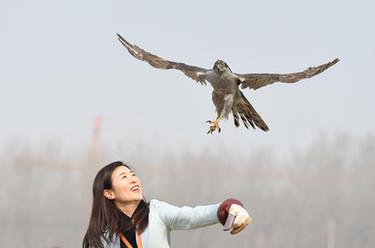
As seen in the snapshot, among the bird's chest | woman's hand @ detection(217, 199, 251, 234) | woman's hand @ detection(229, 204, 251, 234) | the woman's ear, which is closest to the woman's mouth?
the woman's ear

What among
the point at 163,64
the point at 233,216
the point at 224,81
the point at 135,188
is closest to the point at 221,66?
the point at 224,81

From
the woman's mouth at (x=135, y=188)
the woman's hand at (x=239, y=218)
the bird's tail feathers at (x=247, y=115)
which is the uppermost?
the bird's tail feathers at (x=247, y=115)

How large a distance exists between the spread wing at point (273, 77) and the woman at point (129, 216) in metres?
2.30

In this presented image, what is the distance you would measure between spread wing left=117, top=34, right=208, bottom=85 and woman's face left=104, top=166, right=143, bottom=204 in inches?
91.9

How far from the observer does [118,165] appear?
16.9 ft

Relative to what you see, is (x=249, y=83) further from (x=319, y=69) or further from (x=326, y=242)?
(x=326, y=242)

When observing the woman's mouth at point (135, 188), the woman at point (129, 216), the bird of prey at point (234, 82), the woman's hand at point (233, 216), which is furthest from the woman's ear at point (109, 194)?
the bird of prey at point (234, 82)

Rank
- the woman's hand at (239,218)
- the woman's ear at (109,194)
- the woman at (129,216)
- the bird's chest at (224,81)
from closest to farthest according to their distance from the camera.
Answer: the woman's hand at (239,218) < the woman at (129,216) < the woman's ear at (109,194) < the bird's chest at (224,81)

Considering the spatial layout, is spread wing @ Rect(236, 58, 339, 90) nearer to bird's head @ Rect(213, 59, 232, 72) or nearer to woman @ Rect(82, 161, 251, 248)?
bird's head @ Rect(213, 59, 232, 72)

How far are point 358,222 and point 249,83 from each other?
39.4 m

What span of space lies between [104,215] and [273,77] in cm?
257

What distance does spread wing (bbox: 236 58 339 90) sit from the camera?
23.8 feet

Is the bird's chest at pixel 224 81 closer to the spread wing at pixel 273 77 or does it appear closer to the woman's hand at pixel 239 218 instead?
the spread wing at pixel 273 77

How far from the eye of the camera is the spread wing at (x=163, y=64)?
7363 mm
